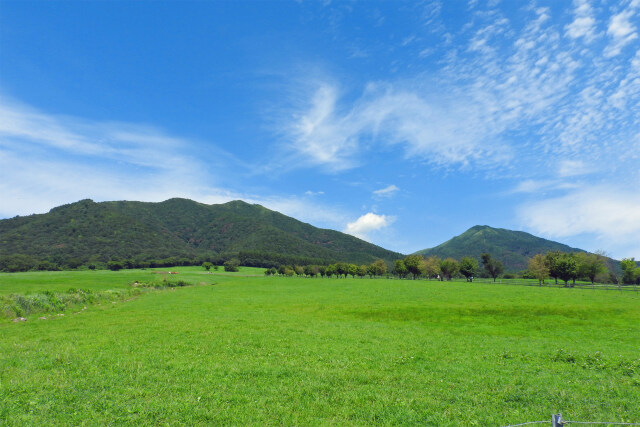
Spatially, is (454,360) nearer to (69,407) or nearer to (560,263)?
(69,407)

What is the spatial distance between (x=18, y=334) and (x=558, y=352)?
42.5 metres

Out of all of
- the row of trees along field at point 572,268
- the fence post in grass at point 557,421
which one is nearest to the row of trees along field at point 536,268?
the row of trees along field at point 572,268

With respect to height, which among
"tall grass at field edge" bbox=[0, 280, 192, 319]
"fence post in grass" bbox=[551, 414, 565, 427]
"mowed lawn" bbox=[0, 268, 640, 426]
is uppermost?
"fence post in grass" bbox=[551, 414, 565, 427]

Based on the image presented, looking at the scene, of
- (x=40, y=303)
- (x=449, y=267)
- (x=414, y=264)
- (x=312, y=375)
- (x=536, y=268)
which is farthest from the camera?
(x=449, y=267)

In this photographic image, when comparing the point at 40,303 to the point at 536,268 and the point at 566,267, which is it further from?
the point at 536,268

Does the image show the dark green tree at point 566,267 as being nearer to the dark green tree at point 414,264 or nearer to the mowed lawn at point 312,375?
the dark green tree at point 414,264

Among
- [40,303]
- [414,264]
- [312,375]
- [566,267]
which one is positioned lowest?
[40,303]

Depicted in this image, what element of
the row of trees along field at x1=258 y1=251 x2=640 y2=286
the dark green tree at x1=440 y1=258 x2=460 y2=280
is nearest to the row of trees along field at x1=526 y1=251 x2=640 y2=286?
the row of trees along field at x1=258 y1=251 x2=640 y2=286

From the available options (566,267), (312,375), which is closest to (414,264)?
(566,267)

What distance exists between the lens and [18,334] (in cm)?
2755

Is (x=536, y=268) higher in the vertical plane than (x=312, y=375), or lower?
higher

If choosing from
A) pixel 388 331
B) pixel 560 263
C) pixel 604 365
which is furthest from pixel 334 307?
pixel 560 263

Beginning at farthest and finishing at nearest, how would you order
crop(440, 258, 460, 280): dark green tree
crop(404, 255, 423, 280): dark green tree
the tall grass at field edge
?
crop(440, 258, 460, 280): dark green tree, crop(404, 255, 423, 280): dark green tree, the tall grass at field edge

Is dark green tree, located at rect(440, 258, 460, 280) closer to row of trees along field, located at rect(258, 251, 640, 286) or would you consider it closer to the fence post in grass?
row of trees along field, located at rect(258, 251, 640, 286)
